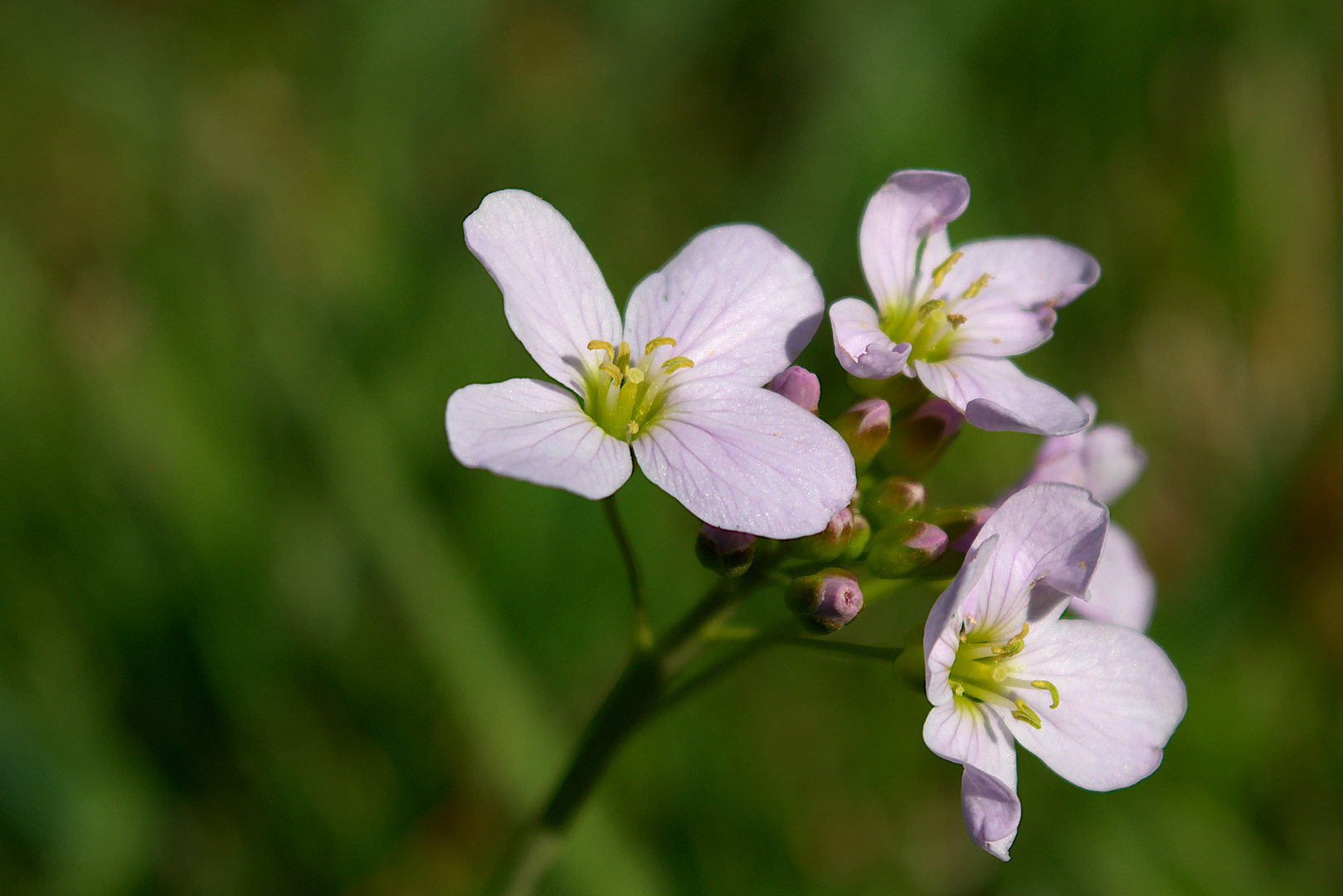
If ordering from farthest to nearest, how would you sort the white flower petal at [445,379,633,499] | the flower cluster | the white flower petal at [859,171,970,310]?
1. the white flower petal at [859,171,970,310]
2. the flower cluster
3. the white flower petal at [445,379,633,499]

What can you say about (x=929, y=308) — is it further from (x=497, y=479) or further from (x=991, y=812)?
(x=497, y=479)

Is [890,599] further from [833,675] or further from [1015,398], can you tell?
[1015,398]

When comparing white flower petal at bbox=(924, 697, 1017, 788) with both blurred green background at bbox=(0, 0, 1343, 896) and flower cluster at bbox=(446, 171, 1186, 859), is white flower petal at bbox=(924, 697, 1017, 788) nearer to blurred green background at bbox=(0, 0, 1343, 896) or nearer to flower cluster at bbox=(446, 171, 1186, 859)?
flower cluster at bbox=(446, 171, 1186, 859)

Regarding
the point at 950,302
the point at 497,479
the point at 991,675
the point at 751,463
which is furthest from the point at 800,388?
the point at 497,479

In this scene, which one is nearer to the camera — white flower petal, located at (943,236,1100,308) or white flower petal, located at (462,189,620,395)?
white flower petal, located at (462,189,620,395)

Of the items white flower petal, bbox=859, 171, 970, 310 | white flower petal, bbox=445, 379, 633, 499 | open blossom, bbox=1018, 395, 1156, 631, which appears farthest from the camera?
open blossom, bbox=1018, 395, 1156, 631

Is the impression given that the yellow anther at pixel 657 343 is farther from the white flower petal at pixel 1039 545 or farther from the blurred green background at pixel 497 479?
the blurred green background at pixel 497 479

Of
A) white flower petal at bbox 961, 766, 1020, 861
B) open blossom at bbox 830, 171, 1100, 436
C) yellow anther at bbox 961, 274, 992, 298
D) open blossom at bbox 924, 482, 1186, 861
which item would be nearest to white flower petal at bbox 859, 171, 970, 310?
open blossom at bbox 830, 171, 1100, 436
